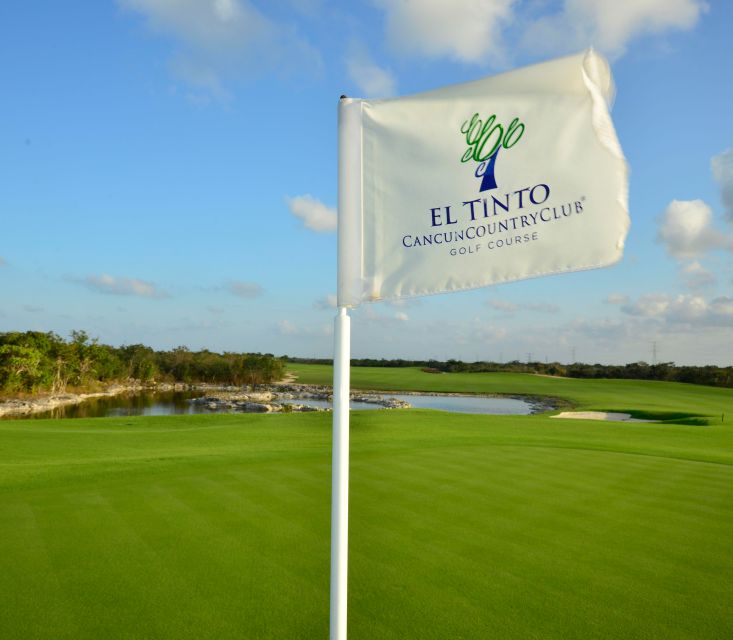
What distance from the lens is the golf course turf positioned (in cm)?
385

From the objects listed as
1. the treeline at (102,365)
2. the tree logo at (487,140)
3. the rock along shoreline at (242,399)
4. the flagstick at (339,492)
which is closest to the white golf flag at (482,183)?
the tree logo at (487,140)

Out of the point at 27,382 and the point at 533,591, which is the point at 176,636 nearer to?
the point at 533,591

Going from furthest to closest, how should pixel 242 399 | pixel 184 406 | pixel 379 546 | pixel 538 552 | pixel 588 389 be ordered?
pixel 588 389 → pixel 242 399 → pixel 184 406 → pixel 379 546 → pixel 538 552

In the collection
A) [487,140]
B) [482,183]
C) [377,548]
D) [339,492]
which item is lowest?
[377,548]

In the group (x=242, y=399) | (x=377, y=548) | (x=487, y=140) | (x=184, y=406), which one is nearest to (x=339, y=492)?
(x=487, y=140)

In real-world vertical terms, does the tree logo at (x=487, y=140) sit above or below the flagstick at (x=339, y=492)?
above

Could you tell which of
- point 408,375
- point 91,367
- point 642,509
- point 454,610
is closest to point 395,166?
point 454,610

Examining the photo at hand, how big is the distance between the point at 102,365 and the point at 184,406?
1870 cm

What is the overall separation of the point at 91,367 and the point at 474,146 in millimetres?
60852

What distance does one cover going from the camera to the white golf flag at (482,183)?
238 cm

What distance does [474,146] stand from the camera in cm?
261

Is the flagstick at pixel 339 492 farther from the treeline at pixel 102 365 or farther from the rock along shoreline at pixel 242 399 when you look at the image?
the treeline at pixel 102 365

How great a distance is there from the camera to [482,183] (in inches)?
101

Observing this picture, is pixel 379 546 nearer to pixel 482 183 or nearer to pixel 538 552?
A: pixel 538 552
